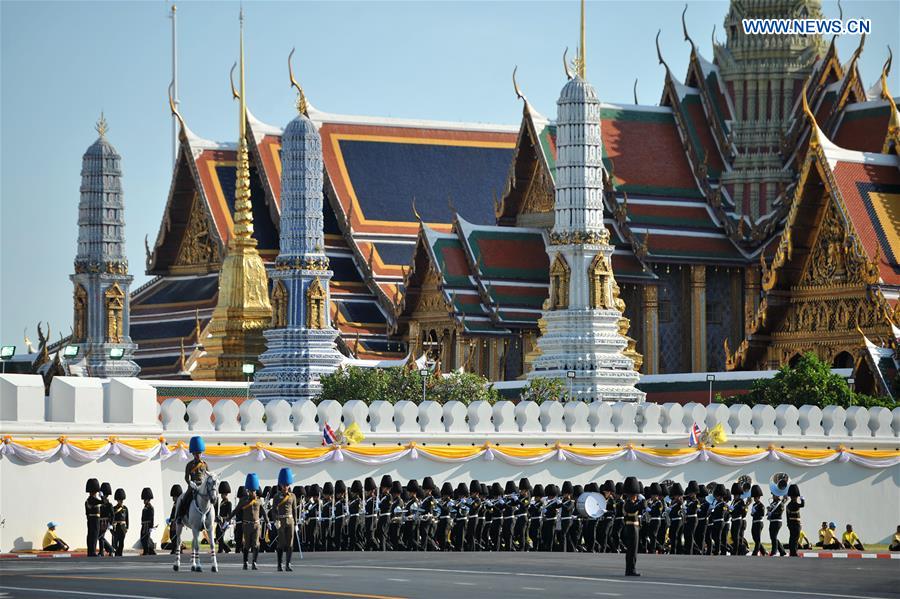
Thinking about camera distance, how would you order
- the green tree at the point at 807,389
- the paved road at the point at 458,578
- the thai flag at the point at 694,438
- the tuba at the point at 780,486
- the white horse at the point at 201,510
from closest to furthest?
the paved road at the point at 458,578 → the white horse at the point at 201,510 → the tuba at the point at 780,486 → the thai flag at the point at 694,438 → the green tree at the point at 807,389

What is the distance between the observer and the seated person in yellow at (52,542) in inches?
1112

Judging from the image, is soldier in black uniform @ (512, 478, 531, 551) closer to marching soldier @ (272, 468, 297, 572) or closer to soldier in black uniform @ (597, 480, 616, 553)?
soldier in black uniform @ (597, 480, 616, 553)

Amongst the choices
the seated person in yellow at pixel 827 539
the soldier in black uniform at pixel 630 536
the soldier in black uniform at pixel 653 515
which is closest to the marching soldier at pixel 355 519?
the soldier in black uniform at pixel 653 515

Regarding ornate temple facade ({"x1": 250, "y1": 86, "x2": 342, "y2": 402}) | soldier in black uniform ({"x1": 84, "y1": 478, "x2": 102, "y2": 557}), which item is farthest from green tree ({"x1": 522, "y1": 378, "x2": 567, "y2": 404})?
soldier in black uniform ({"x1": 84, "y1": 478, "x2": 102, "y2": 557})

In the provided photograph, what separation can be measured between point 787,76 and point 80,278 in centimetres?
1835

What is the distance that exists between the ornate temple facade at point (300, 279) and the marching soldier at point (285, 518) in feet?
77.9

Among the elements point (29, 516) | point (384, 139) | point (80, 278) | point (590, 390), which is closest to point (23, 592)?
point (29, 516)

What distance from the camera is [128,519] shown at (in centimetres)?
2897

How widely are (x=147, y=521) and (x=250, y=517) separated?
10.9 ft

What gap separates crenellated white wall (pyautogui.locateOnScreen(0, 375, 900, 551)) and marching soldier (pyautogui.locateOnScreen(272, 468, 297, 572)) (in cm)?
363

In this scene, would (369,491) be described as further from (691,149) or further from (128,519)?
(691,149)

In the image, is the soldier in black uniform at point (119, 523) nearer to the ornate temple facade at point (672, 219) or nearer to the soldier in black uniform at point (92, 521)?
the soldier in black uniform at point (92, 521)

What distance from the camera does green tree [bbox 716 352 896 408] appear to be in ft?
137

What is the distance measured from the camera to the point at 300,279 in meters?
51.3
